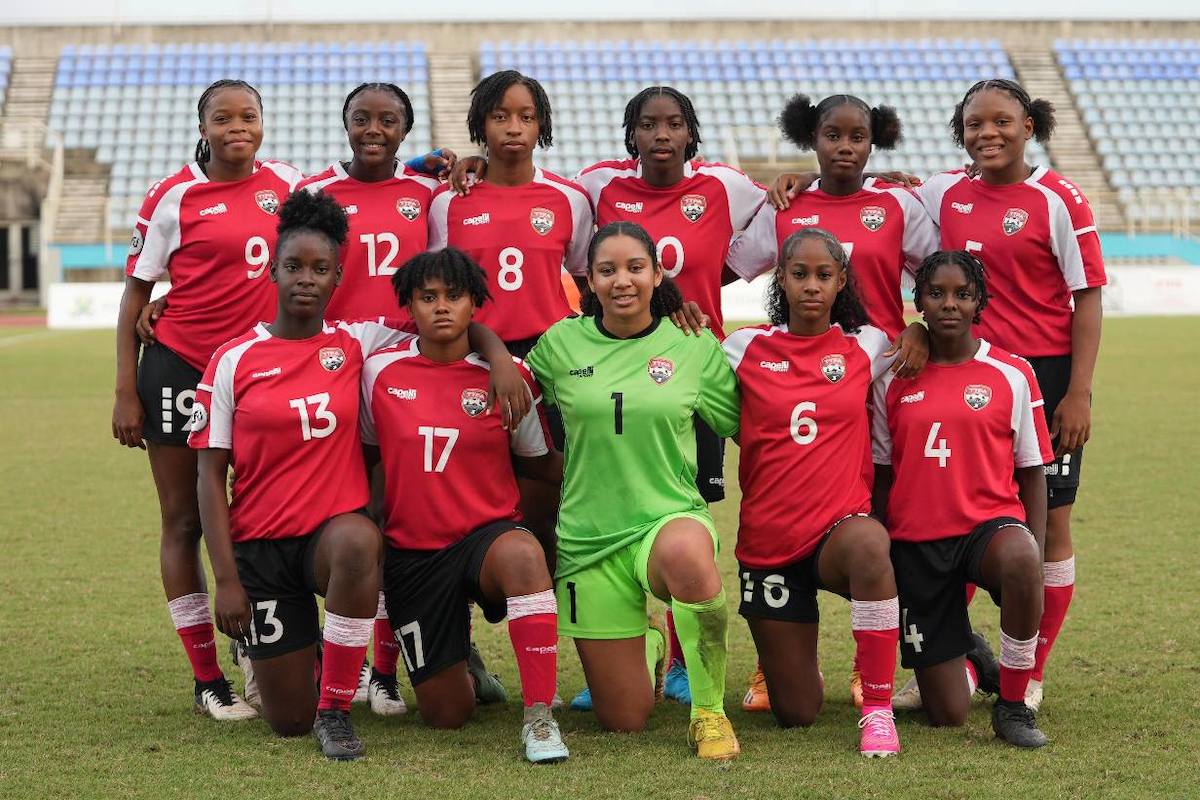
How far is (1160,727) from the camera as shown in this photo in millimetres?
4055

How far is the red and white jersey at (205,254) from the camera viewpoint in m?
4.48

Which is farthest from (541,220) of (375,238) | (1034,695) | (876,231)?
(1034,695)

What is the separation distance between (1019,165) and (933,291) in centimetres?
60

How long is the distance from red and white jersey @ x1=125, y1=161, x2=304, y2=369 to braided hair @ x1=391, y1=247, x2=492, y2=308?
1.91ft

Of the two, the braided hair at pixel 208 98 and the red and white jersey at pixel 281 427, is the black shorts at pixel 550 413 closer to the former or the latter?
the red and white jersey at pixel 281 427

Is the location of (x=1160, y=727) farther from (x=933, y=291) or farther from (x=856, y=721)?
(x=933, y=291)

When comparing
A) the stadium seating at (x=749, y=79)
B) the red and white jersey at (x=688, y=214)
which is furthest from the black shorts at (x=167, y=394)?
the stadium seating at (x=749, y=79)

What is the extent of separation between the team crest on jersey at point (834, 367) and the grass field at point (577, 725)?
3.34 ft

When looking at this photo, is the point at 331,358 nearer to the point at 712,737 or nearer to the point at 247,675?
the point at 247,675

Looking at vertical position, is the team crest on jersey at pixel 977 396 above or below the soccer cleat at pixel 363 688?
above

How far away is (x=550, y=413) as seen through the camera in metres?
4.57

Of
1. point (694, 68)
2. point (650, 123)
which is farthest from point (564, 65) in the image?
point (650, 123)

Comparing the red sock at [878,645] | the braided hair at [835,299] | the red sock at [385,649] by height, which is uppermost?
the braided hair at [835,299]

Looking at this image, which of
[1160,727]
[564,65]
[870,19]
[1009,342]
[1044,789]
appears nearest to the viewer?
[1044,789]
